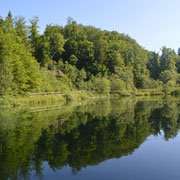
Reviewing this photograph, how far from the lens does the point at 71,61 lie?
8269 cm

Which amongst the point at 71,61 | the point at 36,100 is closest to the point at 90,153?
the point at 36,100

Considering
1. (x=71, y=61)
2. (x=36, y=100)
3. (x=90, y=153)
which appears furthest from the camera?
(x=71, y=61)

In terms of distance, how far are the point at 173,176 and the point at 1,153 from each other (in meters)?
7.91

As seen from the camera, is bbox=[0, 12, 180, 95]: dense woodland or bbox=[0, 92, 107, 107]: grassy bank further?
bbox=[0, 12, 180, 95]: dense woodland

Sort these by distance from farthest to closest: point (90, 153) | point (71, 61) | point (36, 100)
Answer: point (71, 61) < point (36, 100) < point (90, 153)

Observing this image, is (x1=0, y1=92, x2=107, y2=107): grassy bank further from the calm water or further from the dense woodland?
the calm water

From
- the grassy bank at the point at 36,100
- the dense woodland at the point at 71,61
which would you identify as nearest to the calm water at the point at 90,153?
the grassy bank at the point at 36,100

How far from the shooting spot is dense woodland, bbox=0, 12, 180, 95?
39.0m

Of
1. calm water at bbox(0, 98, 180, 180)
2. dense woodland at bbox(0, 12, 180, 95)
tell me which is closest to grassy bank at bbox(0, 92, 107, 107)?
dense woodland at bbox(0, 12, 180, 95)

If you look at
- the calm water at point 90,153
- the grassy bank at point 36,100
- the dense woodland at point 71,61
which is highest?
the dense woodland at point 71,61

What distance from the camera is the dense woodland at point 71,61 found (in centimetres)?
3897

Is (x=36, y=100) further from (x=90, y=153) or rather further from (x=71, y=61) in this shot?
(x=71, y=61)

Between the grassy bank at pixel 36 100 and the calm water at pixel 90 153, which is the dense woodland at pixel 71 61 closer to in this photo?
the grassy bank at pixel 36 100

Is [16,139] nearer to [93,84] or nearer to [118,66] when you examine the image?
[93,84]
